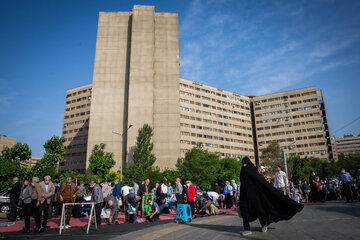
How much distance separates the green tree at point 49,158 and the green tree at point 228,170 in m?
36.0

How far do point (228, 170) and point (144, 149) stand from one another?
73.9ft

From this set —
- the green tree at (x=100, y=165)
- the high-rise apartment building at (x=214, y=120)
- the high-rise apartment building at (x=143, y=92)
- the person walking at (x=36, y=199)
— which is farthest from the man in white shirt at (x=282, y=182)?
the high-rise apartment building at (x=214, y=120)

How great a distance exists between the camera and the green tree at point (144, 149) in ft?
174

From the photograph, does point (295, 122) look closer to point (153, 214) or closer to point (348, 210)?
point (348, 210)

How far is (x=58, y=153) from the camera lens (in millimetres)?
43312

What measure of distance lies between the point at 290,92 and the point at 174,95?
6296cm

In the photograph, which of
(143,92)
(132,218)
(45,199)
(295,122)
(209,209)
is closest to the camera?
(45,199)

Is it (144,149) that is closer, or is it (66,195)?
(66,195)

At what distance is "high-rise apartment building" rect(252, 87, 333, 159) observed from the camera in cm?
9231

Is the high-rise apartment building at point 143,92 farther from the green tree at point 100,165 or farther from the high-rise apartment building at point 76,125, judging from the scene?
the green tree at point 100,165

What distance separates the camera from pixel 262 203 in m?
6.04

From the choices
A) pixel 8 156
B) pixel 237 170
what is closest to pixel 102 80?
pixel 8 156

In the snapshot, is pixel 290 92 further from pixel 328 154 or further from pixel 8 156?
pixel 8 156

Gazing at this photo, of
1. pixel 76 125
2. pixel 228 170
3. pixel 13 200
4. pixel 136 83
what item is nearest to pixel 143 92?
pixel 136 83
